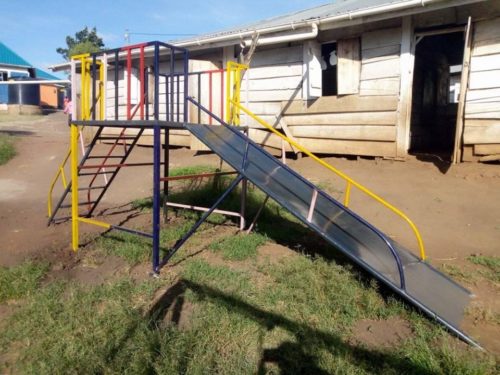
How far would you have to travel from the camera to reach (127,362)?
104 inches

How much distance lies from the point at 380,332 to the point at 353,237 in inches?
43.7

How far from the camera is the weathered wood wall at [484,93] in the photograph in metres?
6.61

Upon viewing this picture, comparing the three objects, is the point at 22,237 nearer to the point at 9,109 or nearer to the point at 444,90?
the point at 444,90

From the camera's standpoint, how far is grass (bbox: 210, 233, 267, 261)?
451 centimetres

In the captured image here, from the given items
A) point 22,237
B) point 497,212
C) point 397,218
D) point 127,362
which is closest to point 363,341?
point 127,362

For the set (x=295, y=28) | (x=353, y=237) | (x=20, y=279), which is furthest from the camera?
(x=295, y=28)

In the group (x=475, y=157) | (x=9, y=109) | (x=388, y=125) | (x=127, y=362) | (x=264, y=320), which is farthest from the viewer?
(x=9, y=109)

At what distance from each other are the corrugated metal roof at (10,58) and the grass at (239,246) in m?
21.2

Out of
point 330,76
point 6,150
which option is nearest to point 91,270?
point 330,76

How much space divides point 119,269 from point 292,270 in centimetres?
181

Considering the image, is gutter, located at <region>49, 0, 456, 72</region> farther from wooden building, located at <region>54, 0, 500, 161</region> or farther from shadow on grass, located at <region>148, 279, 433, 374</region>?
shadow on grass, located at <region>148, 279, 433, 374</region>

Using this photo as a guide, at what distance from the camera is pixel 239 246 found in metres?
4.74

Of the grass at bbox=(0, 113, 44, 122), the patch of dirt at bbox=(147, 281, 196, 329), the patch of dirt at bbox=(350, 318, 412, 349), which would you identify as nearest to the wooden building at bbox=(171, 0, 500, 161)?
the patch of dirt at bbox=(147, 281, 196, 329)

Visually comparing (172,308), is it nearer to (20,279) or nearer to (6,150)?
(20,279)
